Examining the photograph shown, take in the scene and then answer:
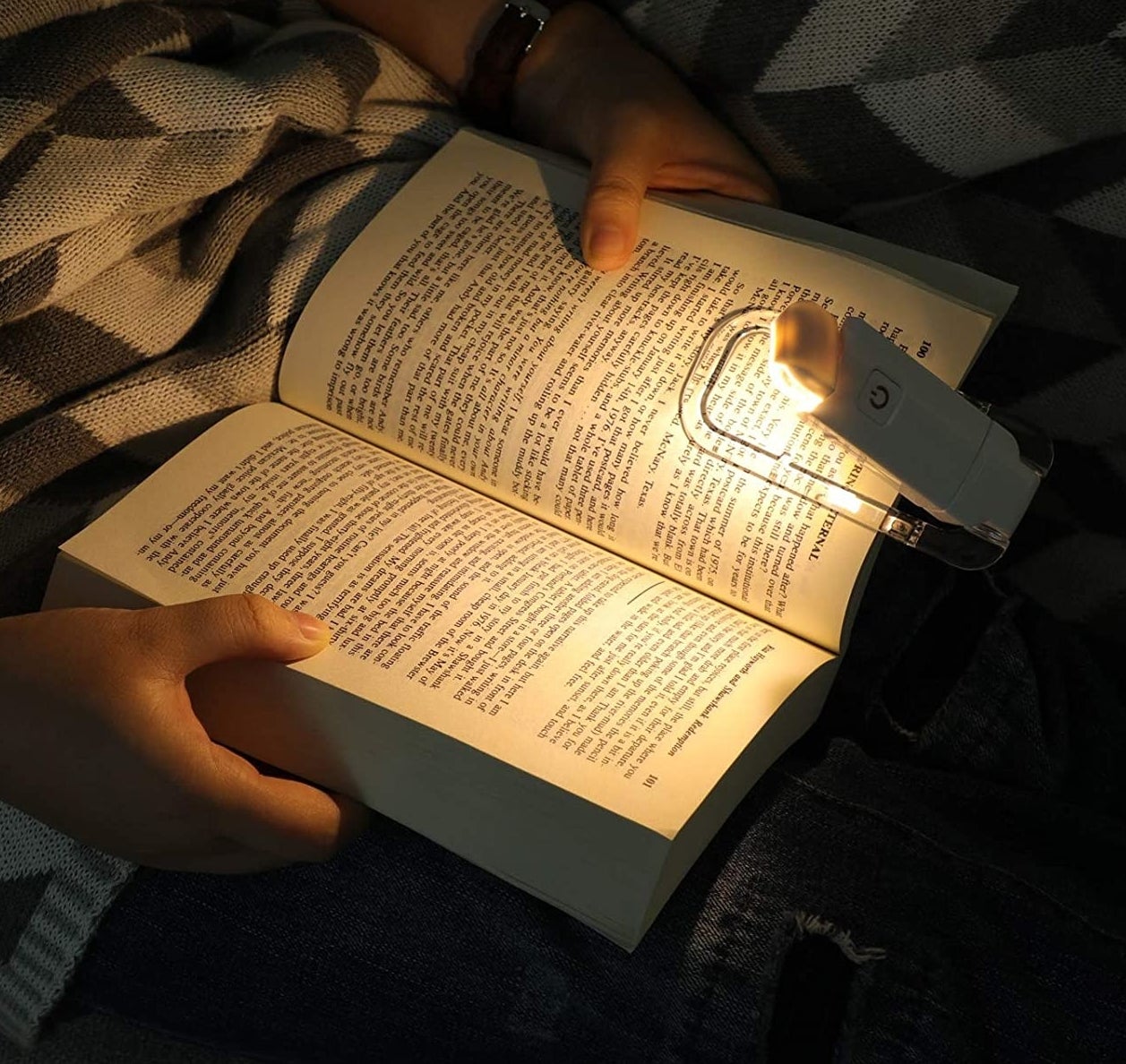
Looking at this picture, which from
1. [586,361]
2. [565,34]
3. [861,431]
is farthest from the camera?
[565,34]

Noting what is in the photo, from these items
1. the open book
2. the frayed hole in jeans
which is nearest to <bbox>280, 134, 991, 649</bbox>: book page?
the open book

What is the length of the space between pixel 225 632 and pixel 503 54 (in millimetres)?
414

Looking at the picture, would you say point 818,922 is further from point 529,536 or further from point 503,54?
point 503,54

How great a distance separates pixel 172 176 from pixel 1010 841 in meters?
0.55

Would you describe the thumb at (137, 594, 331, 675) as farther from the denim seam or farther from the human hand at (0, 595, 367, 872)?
the denim seam

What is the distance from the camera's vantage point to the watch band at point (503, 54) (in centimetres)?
74

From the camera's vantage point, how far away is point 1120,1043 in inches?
20.7

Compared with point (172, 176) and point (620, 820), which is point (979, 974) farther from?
point (172, 176)

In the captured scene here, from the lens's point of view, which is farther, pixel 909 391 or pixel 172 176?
pixel 172 176

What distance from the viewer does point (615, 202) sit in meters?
0.65

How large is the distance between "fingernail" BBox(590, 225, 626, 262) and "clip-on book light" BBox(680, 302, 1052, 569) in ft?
0.23

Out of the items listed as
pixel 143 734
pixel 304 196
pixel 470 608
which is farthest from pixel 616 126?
pixel 143 734

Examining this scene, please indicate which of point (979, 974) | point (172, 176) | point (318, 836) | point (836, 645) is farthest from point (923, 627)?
point (172, 176)

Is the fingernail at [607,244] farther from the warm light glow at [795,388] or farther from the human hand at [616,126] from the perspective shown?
the warm light glow at [795,388]
